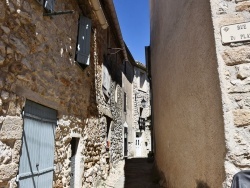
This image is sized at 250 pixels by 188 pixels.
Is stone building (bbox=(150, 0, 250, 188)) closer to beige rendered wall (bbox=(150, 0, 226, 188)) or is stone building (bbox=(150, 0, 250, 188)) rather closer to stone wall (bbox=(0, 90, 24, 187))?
beige rendered wall (bbox=(150, 0, 226, 188))

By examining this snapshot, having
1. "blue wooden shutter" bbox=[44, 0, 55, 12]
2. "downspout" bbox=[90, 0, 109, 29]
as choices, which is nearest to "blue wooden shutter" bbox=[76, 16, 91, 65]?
"downspout" bbox=[90, 0, 109, 29]

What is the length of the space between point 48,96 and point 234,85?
253cm

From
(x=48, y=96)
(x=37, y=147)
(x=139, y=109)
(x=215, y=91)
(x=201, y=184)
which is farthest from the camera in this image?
(x=139, y=109)

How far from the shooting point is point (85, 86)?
203 inches

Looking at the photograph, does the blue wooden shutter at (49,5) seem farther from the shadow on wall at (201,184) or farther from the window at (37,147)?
the shadow on wall at (201,184)

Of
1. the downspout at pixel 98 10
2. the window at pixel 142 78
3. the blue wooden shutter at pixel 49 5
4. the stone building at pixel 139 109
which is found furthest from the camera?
the window at pixel 142 78

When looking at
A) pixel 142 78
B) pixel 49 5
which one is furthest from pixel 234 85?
pixel 142 78

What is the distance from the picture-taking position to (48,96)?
11.2ft

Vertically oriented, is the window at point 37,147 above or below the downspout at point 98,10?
below

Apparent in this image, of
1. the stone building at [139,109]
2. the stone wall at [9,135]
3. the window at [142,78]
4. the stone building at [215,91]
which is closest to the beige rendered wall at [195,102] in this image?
the stone building at [215,91]

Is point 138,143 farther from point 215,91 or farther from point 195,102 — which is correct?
point 215,91

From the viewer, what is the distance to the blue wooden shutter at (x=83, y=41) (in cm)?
470

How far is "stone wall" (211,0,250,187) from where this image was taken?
1949 millimetres

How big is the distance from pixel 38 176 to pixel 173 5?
3.50 meters
